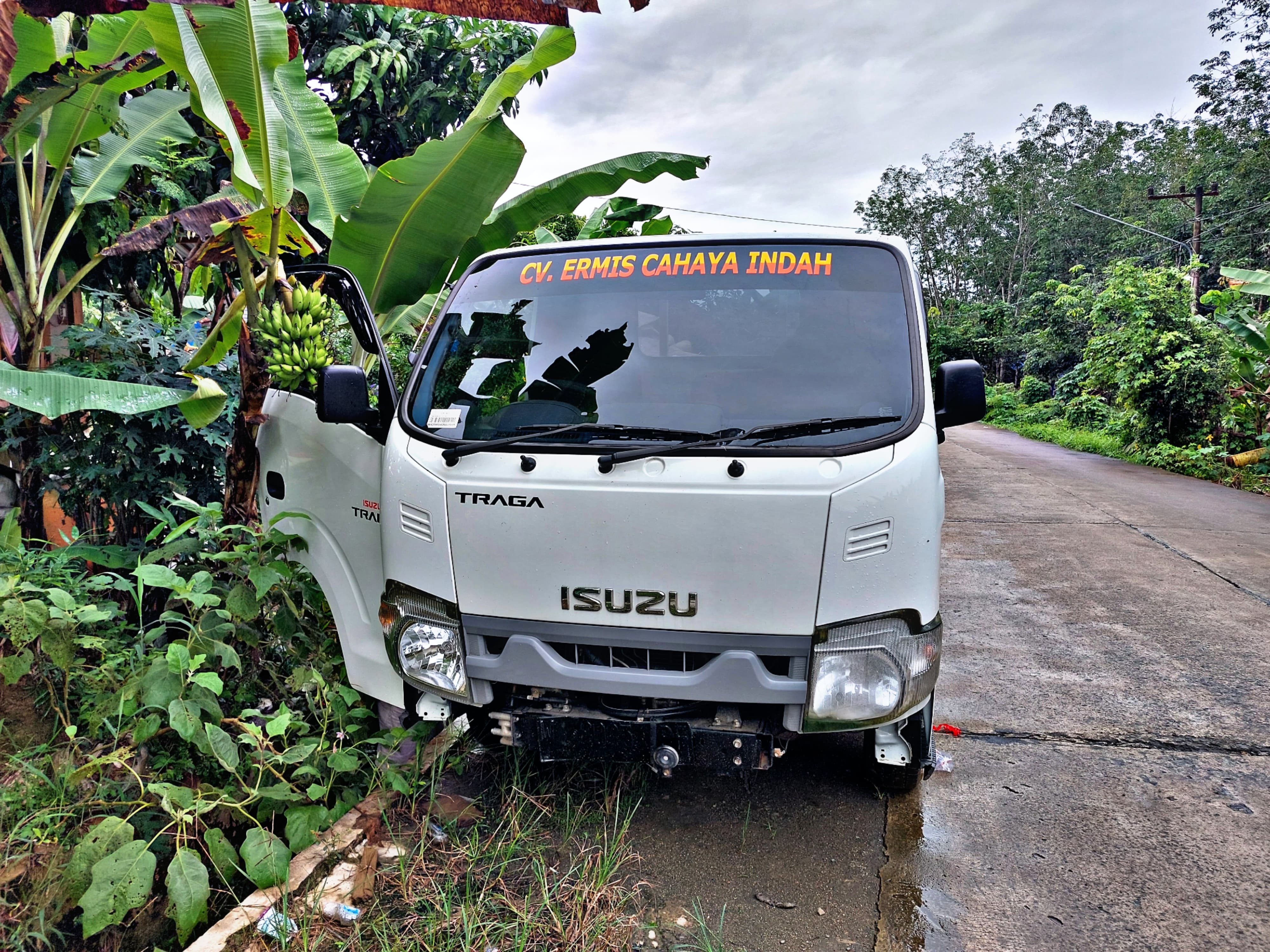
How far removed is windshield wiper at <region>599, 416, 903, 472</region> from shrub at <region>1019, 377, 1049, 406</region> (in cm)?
2994

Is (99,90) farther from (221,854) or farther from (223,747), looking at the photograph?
(221,854)

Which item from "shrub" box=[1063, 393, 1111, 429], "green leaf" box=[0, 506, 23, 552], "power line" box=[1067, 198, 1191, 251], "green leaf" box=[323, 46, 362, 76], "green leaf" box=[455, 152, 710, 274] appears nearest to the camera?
"green leaf" box=[0, 506, 23, 552]

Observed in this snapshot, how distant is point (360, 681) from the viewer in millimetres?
3029

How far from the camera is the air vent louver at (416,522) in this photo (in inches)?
101

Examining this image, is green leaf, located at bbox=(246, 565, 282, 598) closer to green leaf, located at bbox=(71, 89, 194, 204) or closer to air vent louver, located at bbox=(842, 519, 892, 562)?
air vent louver, located at bbox=(842, 519, 892, 562)

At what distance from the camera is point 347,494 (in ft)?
10.1

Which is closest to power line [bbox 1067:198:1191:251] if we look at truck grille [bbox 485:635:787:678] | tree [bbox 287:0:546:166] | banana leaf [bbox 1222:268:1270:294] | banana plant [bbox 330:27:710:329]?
banana leaf [bbox 1222:268:1270:294]

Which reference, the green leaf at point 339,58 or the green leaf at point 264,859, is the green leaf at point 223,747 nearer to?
the green leaf at point 264,859

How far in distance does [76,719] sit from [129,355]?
1.90 m

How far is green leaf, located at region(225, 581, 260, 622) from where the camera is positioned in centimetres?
278

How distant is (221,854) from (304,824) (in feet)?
0.83

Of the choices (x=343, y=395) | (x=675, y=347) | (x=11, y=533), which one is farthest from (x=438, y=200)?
(x=11, y=533)

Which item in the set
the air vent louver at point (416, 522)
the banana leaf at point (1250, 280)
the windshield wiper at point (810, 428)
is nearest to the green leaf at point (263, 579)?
the air vent louver at point (416, 522)

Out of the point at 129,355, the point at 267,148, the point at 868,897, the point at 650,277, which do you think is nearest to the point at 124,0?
the point at 267,148
